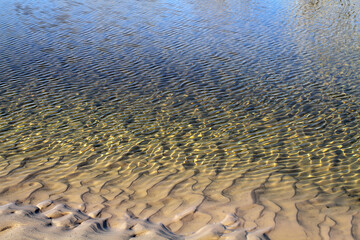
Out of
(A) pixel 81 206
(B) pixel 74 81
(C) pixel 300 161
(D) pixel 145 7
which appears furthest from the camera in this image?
(D) pixel 145 7

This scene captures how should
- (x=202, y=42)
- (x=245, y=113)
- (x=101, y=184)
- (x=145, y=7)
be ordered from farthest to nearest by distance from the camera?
(x=145, y=7), (x=202, y=42), (x=245, y=113), (x=101, y=184)

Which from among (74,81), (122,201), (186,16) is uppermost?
(186,16)

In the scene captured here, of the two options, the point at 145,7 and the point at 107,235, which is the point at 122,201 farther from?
the point at 145,7

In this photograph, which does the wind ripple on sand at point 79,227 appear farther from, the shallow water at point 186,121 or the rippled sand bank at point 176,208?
the shallow water at point 186,121

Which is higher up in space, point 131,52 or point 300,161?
point 131,52

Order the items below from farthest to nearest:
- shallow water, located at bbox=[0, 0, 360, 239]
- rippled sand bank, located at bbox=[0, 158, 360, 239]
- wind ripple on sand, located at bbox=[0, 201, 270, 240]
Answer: shallow water, located at bbox=[0, 0, 360, 239] < rippled sand bank, located at bbox=[0, 158, 360, 239] < wind ripple on sand, located at bbox=[0, 201, 270, 240]

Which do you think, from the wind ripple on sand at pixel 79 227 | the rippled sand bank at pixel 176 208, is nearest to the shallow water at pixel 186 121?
the rippled sand bank at pixel 176 208

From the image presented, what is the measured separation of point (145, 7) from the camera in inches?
835

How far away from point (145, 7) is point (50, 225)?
1821cm

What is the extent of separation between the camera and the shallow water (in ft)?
18.8

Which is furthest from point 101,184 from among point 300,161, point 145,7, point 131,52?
point 145,7

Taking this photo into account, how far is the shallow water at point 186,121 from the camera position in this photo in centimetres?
574

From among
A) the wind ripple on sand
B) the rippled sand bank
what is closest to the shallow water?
the rippled sand bank

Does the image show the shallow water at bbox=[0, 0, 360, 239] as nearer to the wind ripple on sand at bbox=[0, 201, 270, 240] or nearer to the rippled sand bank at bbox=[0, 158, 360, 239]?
the rippled sand bank at bbox=[0, 158, 360, 239]
